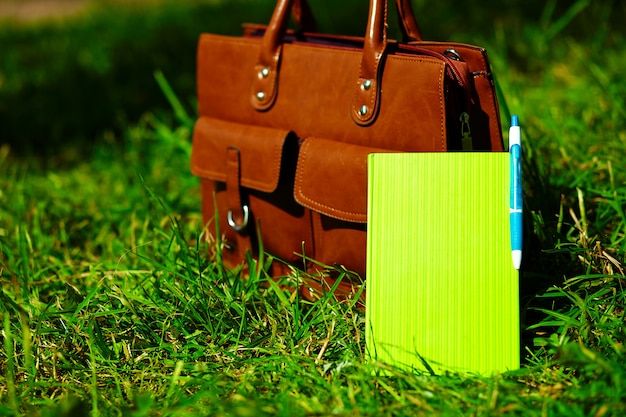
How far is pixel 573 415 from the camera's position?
4.59 feet

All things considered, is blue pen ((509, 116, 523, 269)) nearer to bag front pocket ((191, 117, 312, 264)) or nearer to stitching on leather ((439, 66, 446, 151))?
stitching on leather ((439, 66, 446, 151))

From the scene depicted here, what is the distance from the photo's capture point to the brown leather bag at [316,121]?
1.76 meters

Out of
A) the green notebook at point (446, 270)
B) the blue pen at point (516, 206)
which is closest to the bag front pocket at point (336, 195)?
the green notebook at point (446, 270)

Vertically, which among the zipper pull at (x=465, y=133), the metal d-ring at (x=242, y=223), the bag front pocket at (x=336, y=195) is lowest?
the metal d-ring at (x=242, y=223)

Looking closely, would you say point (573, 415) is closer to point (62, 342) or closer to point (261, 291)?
point (261, 291)

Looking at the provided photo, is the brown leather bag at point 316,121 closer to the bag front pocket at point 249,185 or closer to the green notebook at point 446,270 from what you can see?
the bag front pocket at point 249,185

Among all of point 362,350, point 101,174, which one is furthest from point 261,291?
point 101,174

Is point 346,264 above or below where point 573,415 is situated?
above

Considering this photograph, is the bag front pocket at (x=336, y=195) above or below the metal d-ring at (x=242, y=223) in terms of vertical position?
above

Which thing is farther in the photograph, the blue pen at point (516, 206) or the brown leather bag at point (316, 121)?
the brown leather bag at point (316, 121)

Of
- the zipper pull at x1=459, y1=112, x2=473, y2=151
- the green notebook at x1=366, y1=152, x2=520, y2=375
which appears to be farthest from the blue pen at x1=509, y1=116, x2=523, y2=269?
the zipper pull at x1=459, y1=112, x2=473, y2=151

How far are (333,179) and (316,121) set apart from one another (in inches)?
7.5

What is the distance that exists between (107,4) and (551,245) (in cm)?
481

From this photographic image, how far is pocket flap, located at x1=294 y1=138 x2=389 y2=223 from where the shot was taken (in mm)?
1823
